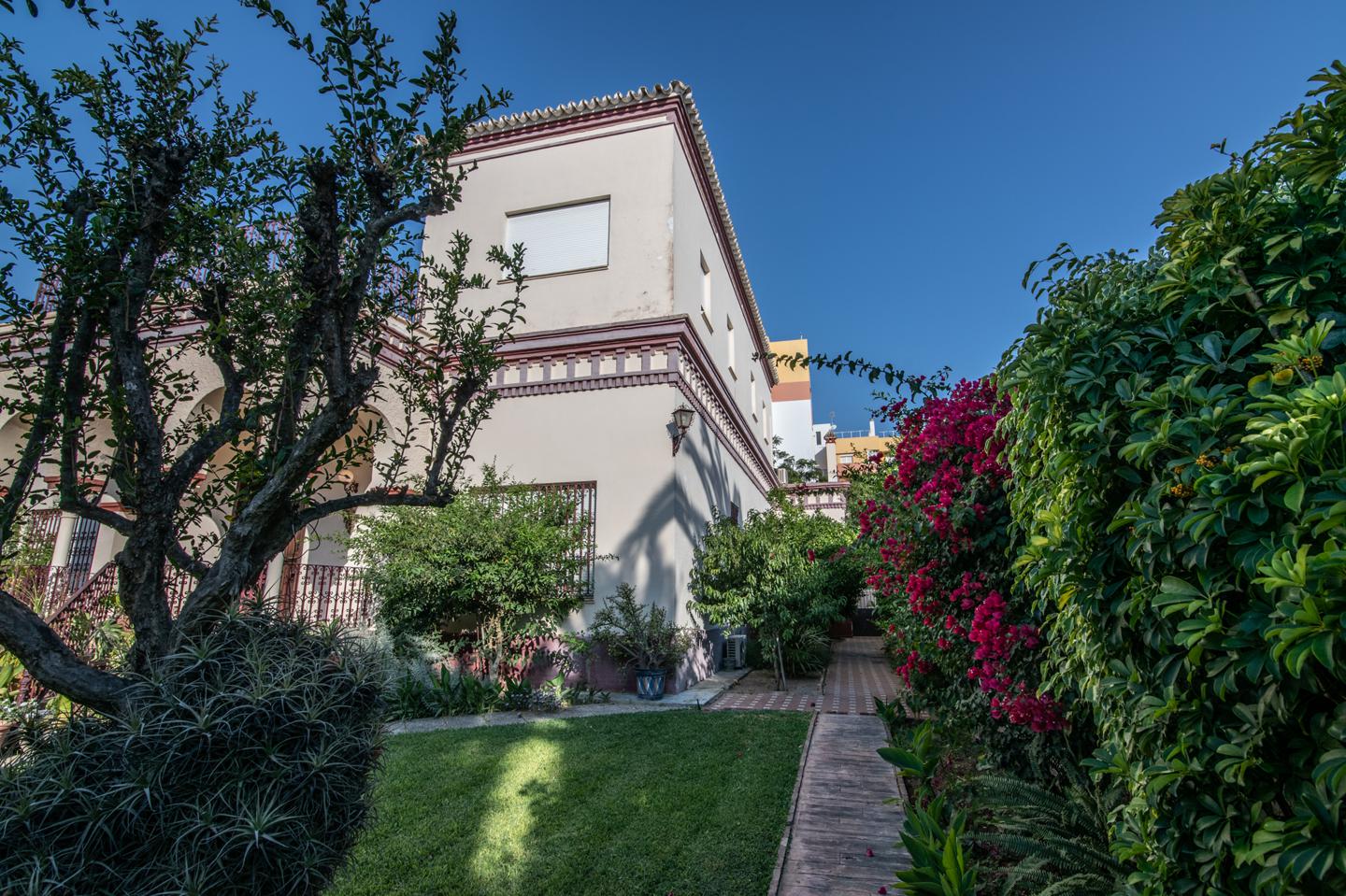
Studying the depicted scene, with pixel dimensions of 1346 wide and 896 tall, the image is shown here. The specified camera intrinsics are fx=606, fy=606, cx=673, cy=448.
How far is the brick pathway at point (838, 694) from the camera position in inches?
283

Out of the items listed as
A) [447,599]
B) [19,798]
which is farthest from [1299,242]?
[447,599]

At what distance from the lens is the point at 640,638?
7695mm

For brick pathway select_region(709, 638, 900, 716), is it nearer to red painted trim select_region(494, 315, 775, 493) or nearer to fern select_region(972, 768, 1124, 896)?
fern select_region(972, 768, 1124, 896)

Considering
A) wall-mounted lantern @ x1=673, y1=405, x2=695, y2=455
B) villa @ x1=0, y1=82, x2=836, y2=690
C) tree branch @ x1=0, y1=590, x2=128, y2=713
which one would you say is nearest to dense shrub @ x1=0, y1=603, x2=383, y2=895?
tree branch @ x1=0, y1=590, x2=128, y2=713

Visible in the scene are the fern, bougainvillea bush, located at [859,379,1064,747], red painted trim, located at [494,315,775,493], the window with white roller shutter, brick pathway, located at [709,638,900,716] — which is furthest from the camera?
the window with white roller shutter

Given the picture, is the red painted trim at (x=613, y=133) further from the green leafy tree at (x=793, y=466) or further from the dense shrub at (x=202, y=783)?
the green leafy tree at (x=793, y=466)

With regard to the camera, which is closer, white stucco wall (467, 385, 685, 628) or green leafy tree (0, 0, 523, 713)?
green leafy tree (0, 0, 523, 713)

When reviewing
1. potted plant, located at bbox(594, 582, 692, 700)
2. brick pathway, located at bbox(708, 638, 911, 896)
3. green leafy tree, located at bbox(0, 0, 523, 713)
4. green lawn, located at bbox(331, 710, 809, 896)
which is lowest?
green lawn, located at bbox(331, 710, 809, 896)

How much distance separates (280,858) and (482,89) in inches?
117

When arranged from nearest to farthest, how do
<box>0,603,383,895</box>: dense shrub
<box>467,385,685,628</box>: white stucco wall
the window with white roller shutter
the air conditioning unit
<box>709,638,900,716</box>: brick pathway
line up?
<box>0,603,383,895</box>: dense shrub, <box>709,638,900,716</box>: brick pathway, <box>467,385,685,628</box>: white stucco wall, the window with white roller shutter, the air conditioning unit

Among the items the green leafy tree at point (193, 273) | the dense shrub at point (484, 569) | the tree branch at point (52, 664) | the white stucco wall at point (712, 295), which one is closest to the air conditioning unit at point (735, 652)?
the dense shrub at point (484, 569)

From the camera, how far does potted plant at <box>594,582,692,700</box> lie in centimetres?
762

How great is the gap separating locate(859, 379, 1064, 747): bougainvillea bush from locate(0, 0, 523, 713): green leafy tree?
2.94 meters

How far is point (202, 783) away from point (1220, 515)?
107 inches
